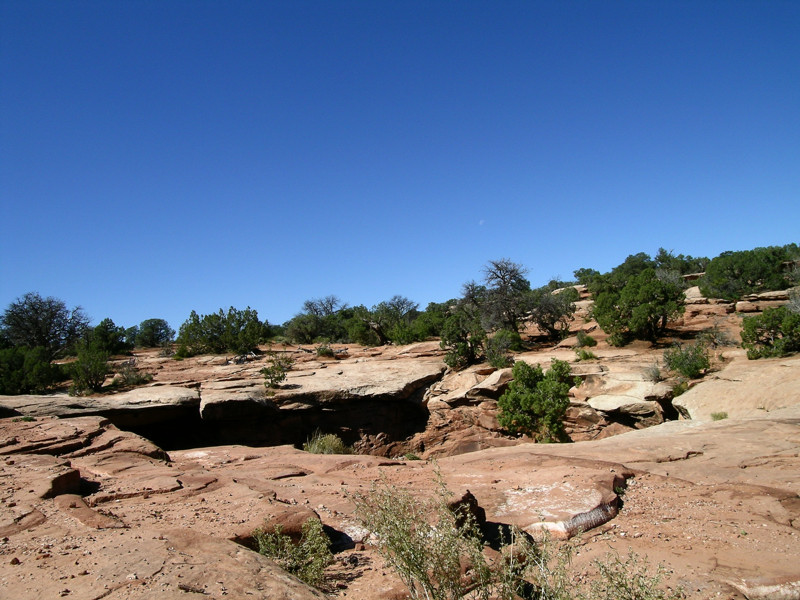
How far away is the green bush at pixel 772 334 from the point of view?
16.7m

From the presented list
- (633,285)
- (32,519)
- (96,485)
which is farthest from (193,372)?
(633,285)

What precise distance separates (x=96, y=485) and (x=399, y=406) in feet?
47.0

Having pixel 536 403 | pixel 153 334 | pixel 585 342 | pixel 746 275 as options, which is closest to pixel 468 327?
pixel 585 342

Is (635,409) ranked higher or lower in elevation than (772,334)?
lower

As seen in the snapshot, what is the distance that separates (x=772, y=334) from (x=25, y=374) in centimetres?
3200

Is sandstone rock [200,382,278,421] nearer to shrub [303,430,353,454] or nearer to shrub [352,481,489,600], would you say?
shrub [303,430,353,454]

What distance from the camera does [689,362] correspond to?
55.0 feet

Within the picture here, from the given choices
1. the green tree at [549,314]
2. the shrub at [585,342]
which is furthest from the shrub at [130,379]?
the green tree at [549,314]

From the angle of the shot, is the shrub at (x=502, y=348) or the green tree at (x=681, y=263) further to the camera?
the green tree at (x=681, y=263)

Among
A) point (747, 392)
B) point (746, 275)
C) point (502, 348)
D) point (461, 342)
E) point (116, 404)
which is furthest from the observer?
point (746, 275)

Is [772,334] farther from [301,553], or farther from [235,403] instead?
[235,403]

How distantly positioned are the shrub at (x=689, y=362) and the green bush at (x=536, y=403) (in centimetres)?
439

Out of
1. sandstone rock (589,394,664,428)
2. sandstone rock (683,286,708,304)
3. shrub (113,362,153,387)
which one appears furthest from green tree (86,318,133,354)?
sandstone rock (683,286,708,304)

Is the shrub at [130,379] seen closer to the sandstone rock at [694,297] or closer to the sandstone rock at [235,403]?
the sandstone rock at [235,403]
